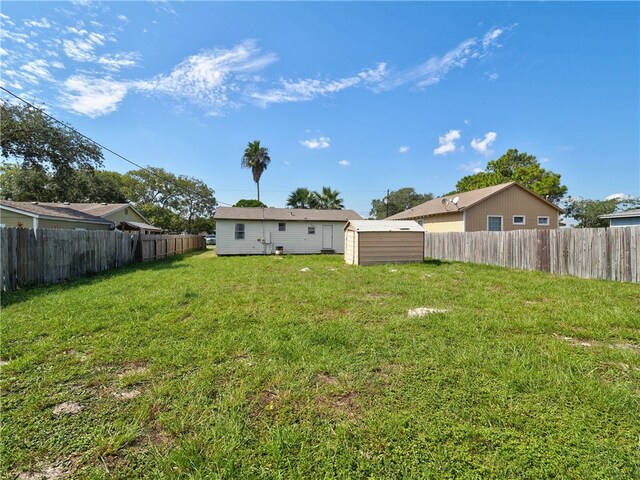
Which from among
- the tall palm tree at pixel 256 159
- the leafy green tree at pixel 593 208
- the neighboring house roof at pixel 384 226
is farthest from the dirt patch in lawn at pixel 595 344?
the leafy green tree at pixel 593 208

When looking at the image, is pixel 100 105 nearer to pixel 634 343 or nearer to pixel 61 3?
pixel 61 3

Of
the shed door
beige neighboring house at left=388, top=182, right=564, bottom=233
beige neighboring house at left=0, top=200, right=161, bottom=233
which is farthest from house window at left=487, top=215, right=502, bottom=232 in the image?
beige neighboring house at left=0, top=200, right=161, bottom=233

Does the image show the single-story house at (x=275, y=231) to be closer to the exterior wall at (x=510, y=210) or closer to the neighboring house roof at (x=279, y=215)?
the neighboring house roof at (x=279, y=215)

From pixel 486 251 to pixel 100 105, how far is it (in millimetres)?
17680

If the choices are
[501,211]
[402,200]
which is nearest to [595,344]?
[501,211]

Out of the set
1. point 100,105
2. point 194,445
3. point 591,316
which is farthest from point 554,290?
point 100,105

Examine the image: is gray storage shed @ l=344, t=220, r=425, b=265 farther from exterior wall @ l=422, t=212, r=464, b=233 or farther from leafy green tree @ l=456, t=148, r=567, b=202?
leafy green tree @ l=456, t=148, r=567, b=202

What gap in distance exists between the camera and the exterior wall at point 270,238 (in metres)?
17.7

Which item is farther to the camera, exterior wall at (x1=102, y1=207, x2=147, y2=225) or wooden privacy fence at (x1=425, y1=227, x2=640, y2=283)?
exterior wall at (x1=102, y1=207, x2=147, y2=225)

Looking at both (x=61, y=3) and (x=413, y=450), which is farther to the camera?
(x=61, y=3)

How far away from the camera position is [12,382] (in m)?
2.53

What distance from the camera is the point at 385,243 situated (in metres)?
11.6

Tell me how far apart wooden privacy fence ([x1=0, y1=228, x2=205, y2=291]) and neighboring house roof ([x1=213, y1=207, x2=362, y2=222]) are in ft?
20.6

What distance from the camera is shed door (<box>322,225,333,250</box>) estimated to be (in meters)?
19.2
